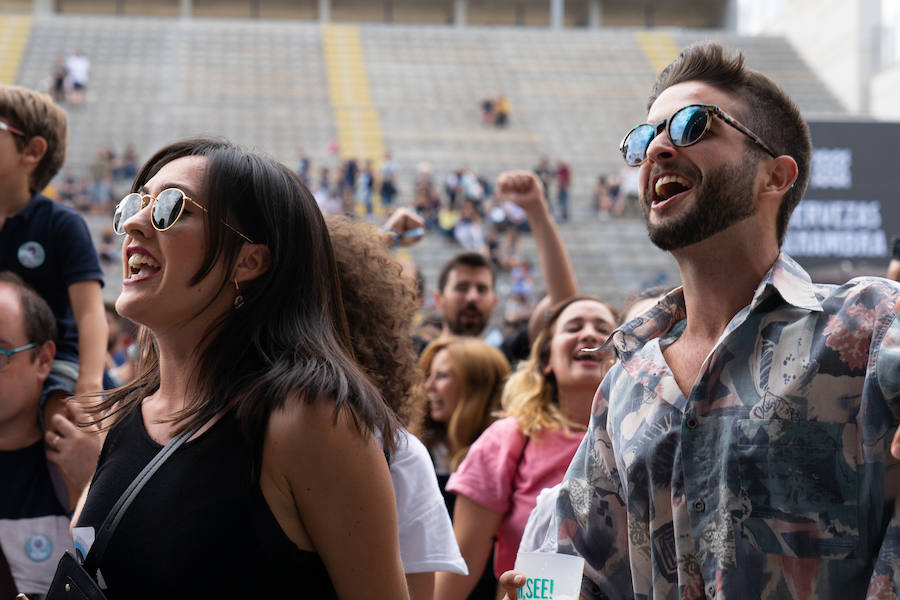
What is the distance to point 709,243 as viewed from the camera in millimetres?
2029

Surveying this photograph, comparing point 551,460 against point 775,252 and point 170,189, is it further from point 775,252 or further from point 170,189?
point 170,189

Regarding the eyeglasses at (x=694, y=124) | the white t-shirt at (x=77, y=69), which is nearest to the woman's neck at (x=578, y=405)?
the eyeglasses at (x=694, y=124)

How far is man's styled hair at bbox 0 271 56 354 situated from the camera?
3.18m

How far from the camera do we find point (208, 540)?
1824 millimetres

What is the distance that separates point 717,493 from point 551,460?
1.68m

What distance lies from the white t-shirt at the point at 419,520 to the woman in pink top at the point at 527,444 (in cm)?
99

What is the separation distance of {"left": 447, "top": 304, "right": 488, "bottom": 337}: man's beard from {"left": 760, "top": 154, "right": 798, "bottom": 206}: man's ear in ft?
11.2

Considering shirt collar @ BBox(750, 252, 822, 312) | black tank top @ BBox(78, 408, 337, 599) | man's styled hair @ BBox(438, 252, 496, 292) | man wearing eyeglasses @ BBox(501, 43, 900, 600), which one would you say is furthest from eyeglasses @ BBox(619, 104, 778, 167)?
man's styled hair @ BBox(438, 252, 496, 292)

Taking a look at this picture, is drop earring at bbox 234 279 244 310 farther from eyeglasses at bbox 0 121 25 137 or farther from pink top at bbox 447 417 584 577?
eyeglasses at bbox 0 121 25 137

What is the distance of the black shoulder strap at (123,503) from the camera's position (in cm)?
188

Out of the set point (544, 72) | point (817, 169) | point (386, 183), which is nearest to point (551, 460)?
point (817, 169)

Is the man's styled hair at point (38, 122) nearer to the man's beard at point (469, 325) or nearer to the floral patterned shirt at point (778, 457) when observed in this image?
the man's beard at point (469, 325)

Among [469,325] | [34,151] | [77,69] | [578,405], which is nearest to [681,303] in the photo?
[578,405]

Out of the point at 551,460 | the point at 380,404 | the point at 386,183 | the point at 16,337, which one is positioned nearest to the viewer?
the point at 380,404
